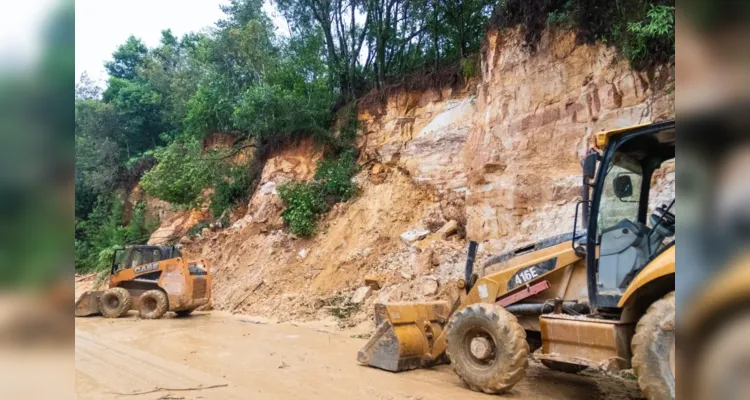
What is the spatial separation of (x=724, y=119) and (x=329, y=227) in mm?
15923

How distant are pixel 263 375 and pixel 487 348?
117 inches

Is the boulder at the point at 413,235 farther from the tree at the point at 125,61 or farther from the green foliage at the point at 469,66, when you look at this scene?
the tree at the point at 125,61

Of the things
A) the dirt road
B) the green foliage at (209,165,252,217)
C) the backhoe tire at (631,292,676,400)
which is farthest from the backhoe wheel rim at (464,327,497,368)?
the green foliage at (209,165,252,217)

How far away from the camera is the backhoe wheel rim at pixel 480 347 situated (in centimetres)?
615

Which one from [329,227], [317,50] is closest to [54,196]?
[329,227]

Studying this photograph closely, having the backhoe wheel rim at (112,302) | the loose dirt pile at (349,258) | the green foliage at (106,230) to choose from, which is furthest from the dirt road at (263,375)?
the green foliage at (106,230)

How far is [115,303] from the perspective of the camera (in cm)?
1428

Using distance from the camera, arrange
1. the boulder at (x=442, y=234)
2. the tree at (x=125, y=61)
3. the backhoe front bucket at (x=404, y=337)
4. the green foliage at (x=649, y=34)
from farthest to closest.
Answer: the tree at (x=125, y=61) < the boulder at (x=442, y=234) < the green foliage at (x=649, y=34) < the backhoe front bucket at (x=404, y=337)

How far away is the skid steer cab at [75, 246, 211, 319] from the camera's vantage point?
13773 mm

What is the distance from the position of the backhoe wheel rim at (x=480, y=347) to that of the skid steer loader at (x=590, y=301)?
12 mm

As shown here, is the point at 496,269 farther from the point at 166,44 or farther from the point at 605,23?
the point at 166,44

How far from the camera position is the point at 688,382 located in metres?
1.39

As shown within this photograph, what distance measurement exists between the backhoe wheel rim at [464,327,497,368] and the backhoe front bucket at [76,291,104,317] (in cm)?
1195

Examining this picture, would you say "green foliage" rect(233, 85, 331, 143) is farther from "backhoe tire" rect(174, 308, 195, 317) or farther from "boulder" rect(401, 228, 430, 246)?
"backhoe tire" rect(174, 308, 195, 317)
